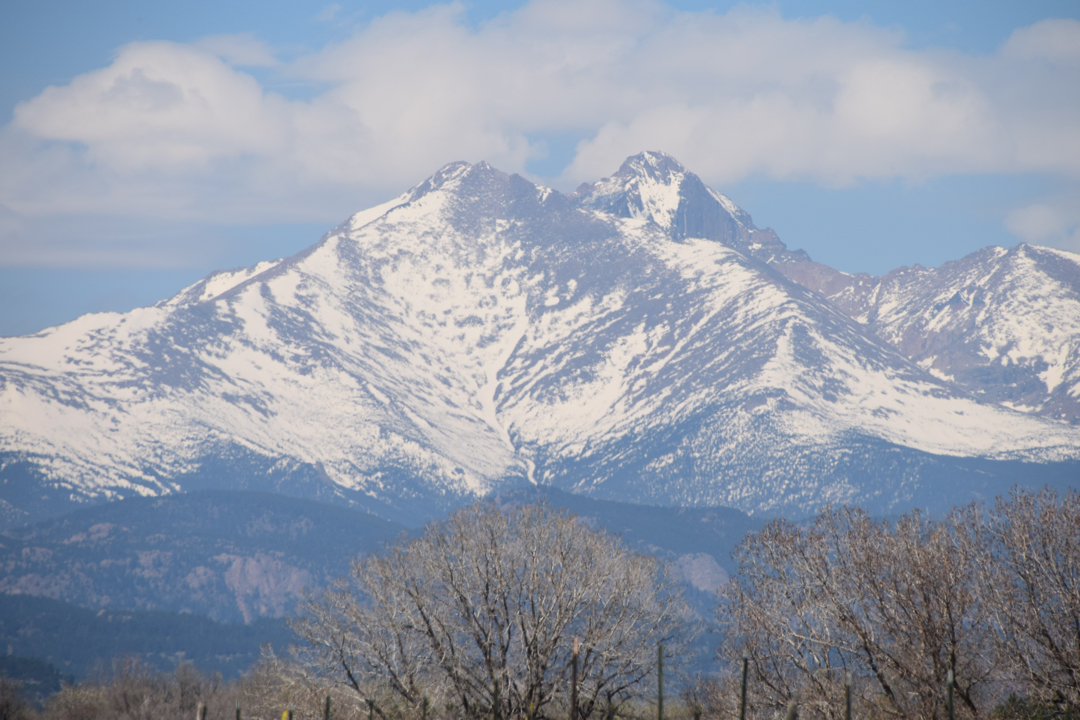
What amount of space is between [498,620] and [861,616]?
1062 inches

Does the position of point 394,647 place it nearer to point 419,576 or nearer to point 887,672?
point 419,576

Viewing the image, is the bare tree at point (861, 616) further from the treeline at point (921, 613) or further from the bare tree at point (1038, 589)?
the bare tree at point (1038, 589)

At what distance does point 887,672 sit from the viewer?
72000 mm

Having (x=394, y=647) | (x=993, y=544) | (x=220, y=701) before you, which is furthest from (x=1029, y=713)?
(x=220, y=701)

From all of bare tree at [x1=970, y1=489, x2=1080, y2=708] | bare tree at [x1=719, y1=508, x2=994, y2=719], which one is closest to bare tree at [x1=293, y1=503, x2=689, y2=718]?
bare tree at [x1=719, y1=508, x2=994, y2=719]

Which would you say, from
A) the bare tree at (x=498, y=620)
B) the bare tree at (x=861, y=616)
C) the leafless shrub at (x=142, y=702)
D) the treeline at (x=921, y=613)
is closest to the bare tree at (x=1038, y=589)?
the treeline at (x=921, y=613)

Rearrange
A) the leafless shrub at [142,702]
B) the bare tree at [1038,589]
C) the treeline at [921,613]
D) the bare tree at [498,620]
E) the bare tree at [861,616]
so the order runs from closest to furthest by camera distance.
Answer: the bare tree at [1038,589] → the treeline at [921,613] → the bare tree at [861,616] → the bare tree at [498,620] → the leafless shrub at [142,702]

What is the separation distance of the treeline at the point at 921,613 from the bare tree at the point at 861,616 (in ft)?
0.41

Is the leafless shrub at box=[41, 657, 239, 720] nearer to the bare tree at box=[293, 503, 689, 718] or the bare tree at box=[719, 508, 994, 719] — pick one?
the bare tree at box=[293, 503, 689, 718]

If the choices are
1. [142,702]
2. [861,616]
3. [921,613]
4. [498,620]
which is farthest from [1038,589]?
[142,702]

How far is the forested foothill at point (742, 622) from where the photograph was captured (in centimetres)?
6881

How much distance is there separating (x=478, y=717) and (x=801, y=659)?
75.8ft

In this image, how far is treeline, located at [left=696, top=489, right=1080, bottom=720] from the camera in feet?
221

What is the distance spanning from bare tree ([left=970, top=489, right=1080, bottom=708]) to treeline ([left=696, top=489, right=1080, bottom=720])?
0.11 meters
